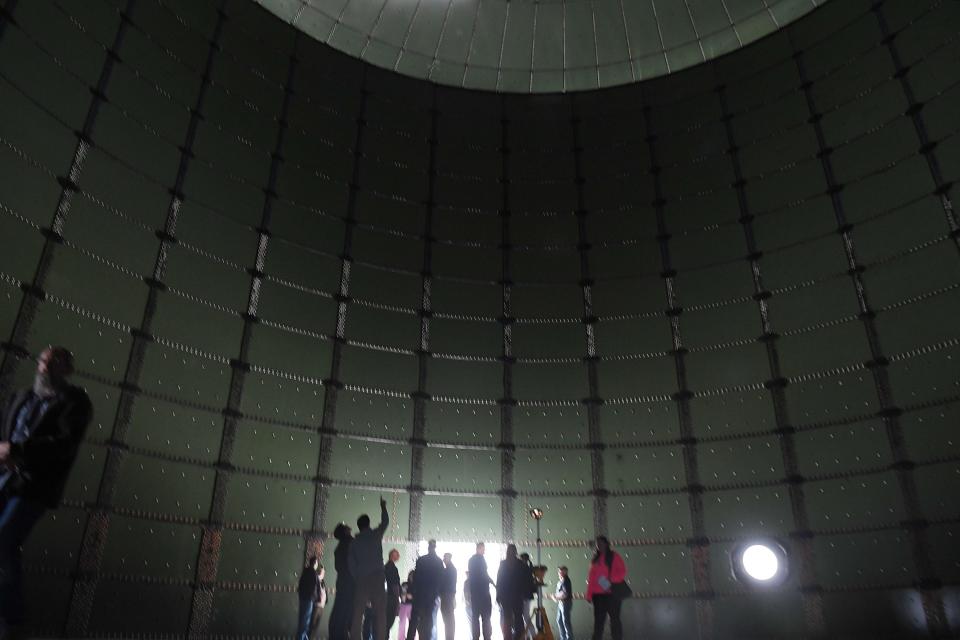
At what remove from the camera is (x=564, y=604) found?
39.7 feet

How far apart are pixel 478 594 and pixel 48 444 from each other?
23.5 ft

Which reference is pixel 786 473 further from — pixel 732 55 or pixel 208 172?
pixel 208 172

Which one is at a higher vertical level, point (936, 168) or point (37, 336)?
point (936, 168)

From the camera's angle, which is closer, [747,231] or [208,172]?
[208,172]

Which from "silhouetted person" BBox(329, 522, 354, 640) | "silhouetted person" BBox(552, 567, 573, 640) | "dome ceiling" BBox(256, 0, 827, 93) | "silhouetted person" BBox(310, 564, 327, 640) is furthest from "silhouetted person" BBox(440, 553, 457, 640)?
"dome ceiling" BBox(256, 0, 827, 93)

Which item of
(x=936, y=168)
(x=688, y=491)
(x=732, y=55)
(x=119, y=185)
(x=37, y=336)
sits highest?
(x=732, y=55)

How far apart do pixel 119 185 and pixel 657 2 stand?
11619 mm

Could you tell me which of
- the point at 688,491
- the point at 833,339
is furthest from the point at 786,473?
the point at 833,339

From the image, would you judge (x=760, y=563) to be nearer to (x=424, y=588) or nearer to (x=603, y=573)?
(x=603, y=573)

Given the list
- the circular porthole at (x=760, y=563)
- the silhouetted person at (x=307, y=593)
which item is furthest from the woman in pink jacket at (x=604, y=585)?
the silhouetted person at (x=307, y=593)

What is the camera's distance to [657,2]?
16156 millimetres

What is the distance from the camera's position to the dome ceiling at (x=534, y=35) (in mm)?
15898

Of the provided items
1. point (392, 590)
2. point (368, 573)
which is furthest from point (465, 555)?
point (368, 573)

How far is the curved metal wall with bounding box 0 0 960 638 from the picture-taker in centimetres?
1115
